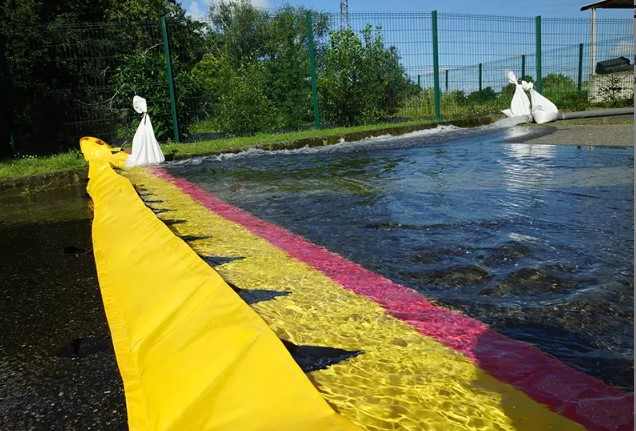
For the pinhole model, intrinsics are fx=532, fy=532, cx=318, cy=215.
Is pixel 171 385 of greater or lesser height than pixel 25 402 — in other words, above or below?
above

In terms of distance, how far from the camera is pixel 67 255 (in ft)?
11.8

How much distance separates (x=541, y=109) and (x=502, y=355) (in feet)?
38.5

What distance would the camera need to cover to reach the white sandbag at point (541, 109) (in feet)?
39.5

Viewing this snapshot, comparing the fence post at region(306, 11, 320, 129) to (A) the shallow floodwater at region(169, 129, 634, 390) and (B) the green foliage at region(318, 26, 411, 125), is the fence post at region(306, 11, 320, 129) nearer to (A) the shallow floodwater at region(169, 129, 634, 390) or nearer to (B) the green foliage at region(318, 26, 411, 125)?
(B) the green foliage at region(318, 26, 411, 125)

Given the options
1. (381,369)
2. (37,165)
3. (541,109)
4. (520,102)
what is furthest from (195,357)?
(520,102)

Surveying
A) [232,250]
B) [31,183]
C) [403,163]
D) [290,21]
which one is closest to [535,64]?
[403,163]

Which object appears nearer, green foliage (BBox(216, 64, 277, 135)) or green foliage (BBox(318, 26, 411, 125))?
green foliage (BBox(216, 64, 277, 135))

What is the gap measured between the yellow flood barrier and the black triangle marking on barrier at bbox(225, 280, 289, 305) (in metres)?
0.19

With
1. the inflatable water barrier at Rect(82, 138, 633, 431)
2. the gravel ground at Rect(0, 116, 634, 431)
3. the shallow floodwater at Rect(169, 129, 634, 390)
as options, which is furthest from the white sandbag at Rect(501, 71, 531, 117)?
the inflatable water barrier at Rect(82, 138, 633, 431)

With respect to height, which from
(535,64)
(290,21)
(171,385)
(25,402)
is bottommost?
(25,402)

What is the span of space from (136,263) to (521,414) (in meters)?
1.97

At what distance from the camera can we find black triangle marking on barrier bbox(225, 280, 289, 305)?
7.21 ft

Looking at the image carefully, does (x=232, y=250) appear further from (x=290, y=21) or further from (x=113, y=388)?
(x=290, y=21)

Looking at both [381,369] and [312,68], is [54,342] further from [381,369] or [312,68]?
[312,68]
